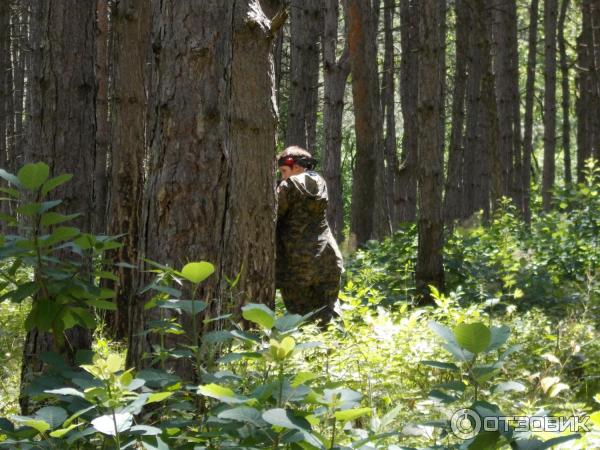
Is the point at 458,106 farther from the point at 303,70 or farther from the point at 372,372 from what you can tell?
the point at 372,372

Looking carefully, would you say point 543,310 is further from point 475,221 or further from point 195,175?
point 475,221

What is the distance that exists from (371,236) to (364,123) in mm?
1832

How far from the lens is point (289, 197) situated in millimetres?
7363

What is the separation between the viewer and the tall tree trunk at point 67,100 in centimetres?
503

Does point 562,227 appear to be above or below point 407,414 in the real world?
above

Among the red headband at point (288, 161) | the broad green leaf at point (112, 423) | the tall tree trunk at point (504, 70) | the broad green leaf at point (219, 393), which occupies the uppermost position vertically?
the tall tree trunk at point (504, 70)

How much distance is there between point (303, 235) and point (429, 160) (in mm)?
2330

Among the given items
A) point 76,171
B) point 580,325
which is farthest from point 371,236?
point 76,171

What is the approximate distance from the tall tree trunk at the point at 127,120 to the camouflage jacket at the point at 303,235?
137 centimetres

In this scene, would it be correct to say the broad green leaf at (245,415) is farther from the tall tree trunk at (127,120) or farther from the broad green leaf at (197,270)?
the tall tree trunk at (127,120)

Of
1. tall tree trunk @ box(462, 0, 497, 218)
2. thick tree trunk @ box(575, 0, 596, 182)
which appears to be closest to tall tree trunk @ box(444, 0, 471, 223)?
tall tree trunk @ box(462, 0, 497, 218)

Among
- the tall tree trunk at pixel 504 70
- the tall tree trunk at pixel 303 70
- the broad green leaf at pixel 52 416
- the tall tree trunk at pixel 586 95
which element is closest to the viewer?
the broad green leaf at pixel 52 416

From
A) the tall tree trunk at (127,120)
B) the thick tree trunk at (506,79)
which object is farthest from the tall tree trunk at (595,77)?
the tall tree trunk at (127,120)

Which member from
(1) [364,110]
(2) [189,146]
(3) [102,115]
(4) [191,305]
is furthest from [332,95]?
(4) [191,305]
